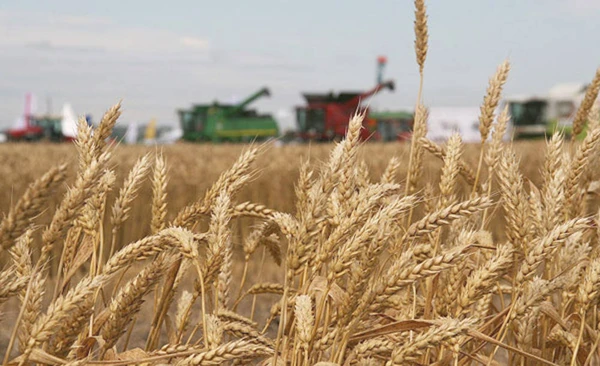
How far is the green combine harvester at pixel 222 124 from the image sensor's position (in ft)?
115

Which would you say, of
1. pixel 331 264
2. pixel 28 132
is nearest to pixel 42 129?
pixel 28 132

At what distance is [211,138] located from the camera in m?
35.2

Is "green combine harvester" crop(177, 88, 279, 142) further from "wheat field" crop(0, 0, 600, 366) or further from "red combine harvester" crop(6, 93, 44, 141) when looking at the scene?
"wheat field" crop(0, 0, 600, 366)

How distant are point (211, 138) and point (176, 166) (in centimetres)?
2619

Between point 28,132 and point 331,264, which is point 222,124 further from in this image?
point 331,264

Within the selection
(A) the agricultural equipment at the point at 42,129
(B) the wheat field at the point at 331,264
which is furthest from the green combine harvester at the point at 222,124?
(B) the wheat field at the point at 331,264

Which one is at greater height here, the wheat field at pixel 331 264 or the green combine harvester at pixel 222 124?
the wheat field at pixel 331 264

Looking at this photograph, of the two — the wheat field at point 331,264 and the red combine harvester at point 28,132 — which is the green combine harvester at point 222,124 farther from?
the wheat field at point 331,264

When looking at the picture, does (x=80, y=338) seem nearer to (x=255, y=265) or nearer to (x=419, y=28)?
(x=419, y=28)

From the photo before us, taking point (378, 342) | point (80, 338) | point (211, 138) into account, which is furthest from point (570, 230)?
point (211, 138)

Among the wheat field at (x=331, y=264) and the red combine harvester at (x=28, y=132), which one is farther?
the red combine harvester at (x=28, y=132)

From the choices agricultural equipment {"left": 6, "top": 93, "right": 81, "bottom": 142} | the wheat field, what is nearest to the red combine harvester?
agricultural equipment {"left": 6, "top": 93, "right": 81, "bottom": 142}

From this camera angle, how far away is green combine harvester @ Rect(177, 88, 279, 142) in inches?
→ 1380

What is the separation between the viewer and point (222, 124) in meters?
35.3
